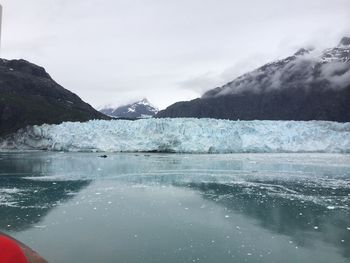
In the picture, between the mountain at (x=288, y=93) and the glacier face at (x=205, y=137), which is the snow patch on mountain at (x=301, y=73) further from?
the glacier face at (x=205, y=137)

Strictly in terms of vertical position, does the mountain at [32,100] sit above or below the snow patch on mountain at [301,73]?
below

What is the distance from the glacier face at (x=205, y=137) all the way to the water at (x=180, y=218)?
20.2 m

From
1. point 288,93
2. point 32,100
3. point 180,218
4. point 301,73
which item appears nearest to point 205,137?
point 180,218

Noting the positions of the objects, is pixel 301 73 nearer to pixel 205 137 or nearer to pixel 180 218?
pixel 205 137

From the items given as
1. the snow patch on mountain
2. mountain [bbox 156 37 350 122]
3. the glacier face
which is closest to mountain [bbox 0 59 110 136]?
the glacier face

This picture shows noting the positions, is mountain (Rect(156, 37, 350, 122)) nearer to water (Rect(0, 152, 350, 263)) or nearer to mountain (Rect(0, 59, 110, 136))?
mountain (Rect(0, 59, 110, 136))

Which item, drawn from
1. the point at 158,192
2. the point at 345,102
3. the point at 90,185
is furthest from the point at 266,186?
the point at 345,102

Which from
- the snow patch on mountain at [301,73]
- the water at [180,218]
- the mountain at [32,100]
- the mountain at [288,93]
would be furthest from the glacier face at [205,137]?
the snow patch on mountain at [301,73]

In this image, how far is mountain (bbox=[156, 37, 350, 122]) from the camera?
146125 mm

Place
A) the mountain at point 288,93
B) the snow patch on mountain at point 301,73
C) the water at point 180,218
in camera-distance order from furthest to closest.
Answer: the snow patch on mountain at point 301,73, the mountain at point 288,93, the water at point 180,218

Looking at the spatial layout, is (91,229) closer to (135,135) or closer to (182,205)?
(182,205)

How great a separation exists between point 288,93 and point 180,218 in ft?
515

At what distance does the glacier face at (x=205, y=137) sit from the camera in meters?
40.1

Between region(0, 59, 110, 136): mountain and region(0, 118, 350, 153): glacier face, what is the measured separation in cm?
2326
